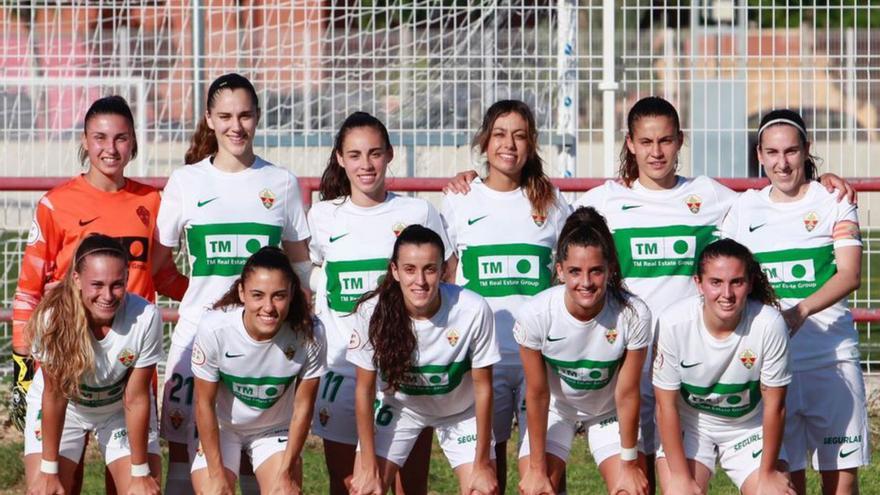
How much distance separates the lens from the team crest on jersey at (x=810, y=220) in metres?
6.21

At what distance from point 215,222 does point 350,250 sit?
1.75 feet

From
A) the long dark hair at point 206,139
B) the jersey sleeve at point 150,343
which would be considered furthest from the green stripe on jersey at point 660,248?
the jersey sleeve at point 150,343

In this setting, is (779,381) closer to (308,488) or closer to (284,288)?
(284,288)

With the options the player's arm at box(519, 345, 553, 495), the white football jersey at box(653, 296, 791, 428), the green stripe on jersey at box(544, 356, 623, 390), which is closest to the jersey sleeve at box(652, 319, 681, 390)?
the white football jersey at box(653, 296, 791, 428)

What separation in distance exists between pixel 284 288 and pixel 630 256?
1363mm

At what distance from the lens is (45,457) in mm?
6137

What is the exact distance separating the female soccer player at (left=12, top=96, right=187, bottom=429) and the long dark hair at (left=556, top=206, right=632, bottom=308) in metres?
1.61

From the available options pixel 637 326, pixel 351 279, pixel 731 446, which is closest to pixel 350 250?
pixel 351 279

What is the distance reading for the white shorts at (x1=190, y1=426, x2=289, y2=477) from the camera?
6.24m

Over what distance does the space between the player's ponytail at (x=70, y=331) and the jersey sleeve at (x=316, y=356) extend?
0.75 metres

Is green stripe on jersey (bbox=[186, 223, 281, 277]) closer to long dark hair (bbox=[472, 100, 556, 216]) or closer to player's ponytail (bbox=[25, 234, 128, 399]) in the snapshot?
player's ponytail (bbox=[25, 234, 128, 399])

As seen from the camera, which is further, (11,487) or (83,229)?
(11,487)

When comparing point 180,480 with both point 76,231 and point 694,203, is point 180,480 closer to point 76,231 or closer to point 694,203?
point 76,231

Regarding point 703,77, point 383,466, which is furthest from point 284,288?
point 703,77
